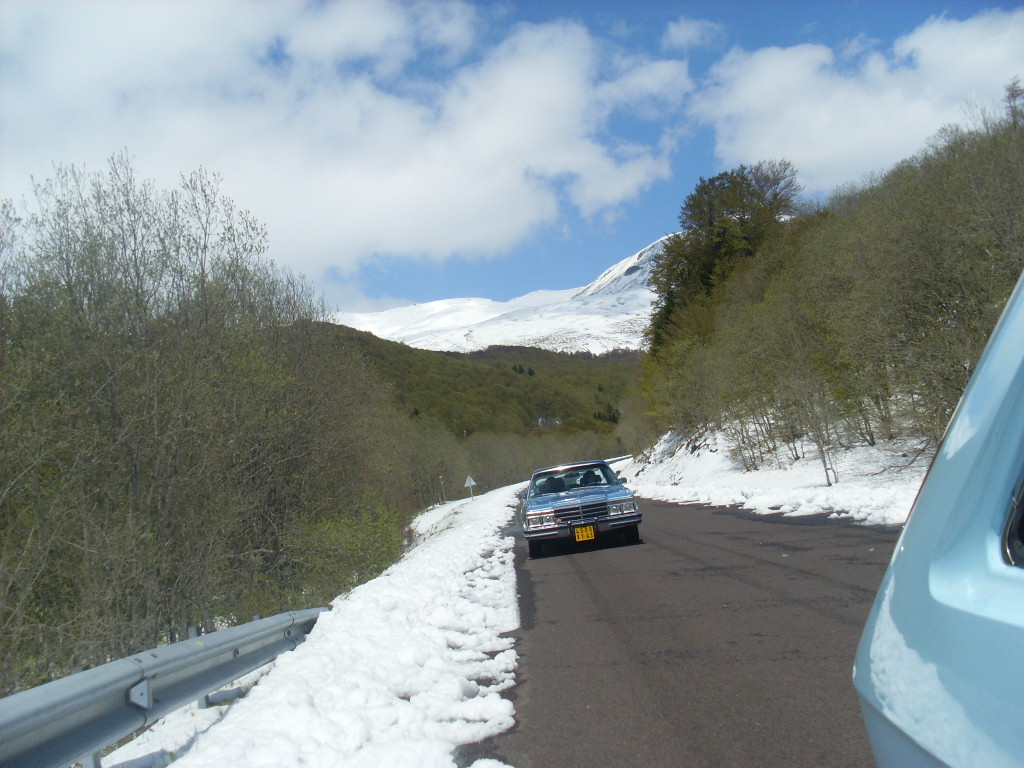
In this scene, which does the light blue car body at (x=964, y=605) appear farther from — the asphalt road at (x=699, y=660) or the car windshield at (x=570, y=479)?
the car windshield at (x=570, y=479)

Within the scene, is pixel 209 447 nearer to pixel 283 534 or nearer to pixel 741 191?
pixel 283 534

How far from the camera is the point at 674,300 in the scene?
192ft

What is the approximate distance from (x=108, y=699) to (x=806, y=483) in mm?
25026

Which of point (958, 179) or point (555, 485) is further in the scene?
point (958, 179)

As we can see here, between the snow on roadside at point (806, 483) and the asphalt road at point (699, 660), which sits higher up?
the asphalt road at point (699, 660)

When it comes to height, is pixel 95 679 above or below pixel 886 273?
below

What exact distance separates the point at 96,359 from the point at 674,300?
1901 inches

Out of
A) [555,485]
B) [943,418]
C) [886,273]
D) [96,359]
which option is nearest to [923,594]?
[555,485]

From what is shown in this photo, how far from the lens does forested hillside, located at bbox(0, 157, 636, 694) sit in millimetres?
13680

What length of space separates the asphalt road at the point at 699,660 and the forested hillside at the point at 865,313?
10.2 meters

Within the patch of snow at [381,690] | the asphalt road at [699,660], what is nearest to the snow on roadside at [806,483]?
the patch of snow at [381,690]

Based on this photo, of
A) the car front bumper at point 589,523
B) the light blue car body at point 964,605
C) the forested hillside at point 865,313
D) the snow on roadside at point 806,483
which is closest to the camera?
the light blue car body at point 964,605

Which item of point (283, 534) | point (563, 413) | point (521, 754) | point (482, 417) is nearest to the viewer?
point (521, 754)

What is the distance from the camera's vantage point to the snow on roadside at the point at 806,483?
46.4ft
